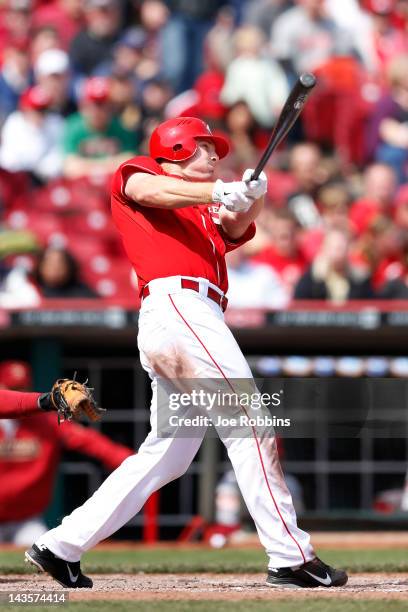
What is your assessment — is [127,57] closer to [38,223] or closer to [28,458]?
[38,223]

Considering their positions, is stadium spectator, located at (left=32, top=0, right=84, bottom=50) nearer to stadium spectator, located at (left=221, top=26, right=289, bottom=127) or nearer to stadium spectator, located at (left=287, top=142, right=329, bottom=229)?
stadium spectator, located at (left=221, top=26, right=289, bottom=127)

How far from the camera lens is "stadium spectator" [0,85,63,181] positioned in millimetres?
11277

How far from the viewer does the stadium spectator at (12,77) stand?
12117 mm

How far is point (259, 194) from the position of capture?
448 cm

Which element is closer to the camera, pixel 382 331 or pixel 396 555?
pixel 396 555

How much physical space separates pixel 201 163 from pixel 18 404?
3.77ft

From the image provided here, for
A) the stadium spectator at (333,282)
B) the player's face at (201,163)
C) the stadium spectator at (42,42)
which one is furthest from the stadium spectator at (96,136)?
the player's face at (201,163)

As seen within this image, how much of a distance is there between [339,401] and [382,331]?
0.62m

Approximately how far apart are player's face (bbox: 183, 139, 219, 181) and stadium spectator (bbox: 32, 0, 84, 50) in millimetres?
8092

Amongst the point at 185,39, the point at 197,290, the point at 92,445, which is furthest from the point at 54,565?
the point at 185,39

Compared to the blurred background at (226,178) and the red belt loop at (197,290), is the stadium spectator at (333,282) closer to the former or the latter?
the blurred background at (226,178)

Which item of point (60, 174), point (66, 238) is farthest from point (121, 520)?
point (60, 174)

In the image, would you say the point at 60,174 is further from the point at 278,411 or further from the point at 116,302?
the point at 278,411

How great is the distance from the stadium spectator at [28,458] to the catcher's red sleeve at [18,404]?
401 centimetres
